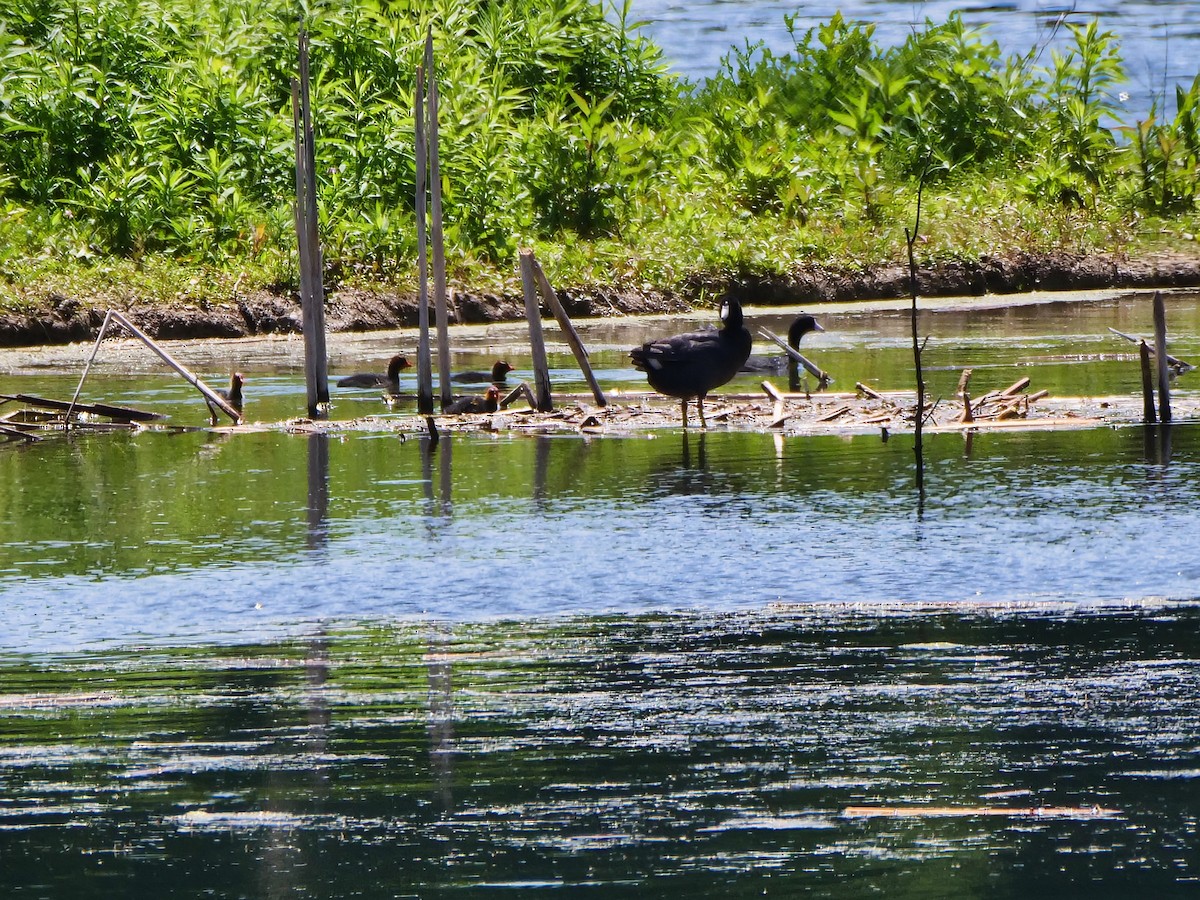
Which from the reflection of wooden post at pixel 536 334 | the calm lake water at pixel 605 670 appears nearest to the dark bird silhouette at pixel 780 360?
the reflection of wooden post at pixel 536 334

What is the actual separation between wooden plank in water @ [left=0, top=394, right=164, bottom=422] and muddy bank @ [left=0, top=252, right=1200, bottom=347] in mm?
5507

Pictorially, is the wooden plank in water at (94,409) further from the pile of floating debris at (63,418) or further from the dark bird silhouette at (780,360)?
the dark bird silhouette at (780,360)

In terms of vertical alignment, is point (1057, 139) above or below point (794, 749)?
above

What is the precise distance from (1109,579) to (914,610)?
3.33ft

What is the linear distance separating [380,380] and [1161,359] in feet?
21.0

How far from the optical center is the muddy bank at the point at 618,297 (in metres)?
19.2

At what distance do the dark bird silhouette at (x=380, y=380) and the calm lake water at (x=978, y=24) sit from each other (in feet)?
48.7

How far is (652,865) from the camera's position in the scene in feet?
15.3

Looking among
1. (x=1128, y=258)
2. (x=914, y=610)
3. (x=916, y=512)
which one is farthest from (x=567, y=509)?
(x=1128, y=258)

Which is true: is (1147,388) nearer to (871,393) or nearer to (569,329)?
(871,393)

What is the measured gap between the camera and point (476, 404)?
13.7 meters

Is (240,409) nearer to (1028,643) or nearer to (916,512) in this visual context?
(916,512)

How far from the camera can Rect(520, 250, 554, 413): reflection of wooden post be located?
527 inches

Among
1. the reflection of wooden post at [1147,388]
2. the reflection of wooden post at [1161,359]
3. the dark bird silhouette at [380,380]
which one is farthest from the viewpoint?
the dark bird silhouette at [380,380]
